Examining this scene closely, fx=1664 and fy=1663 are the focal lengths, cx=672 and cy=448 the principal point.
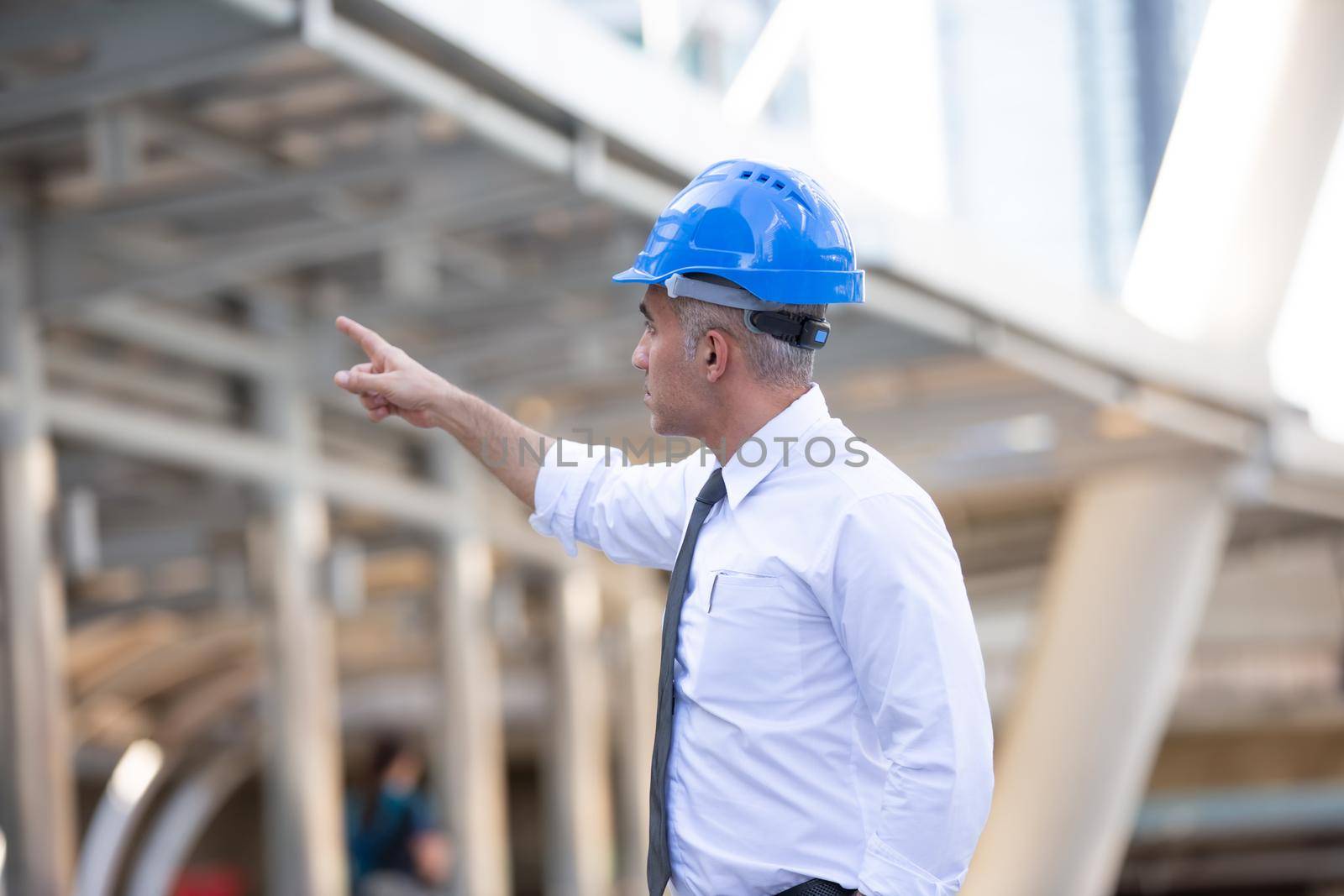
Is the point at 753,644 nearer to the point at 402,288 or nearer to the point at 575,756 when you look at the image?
the point at 402,288

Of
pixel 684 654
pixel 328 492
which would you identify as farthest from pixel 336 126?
pixel 684 654

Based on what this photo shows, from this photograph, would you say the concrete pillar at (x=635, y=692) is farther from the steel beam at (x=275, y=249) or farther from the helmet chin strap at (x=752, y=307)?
the helmet chin strap at (x=752, y=307)

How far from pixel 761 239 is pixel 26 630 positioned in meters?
6.46

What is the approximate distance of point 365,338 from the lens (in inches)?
104

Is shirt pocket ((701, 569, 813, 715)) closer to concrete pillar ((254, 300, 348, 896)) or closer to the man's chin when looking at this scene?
the man's chin

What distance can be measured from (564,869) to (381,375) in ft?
43.9

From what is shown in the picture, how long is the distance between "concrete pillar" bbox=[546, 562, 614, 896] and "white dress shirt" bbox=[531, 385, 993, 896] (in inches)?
521

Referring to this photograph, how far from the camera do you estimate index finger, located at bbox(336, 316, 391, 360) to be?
263 cm

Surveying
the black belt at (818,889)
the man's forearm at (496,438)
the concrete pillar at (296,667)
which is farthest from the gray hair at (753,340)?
the concrete pillar at (296,667)

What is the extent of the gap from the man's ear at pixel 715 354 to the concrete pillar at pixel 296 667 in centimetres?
843

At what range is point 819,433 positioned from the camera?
7.52ft

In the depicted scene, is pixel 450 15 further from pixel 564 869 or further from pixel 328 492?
pixel 564 869

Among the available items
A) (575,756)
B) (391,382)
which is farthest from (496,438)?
(575,756)

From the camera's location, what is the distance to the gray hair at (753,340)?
2.31 meters
